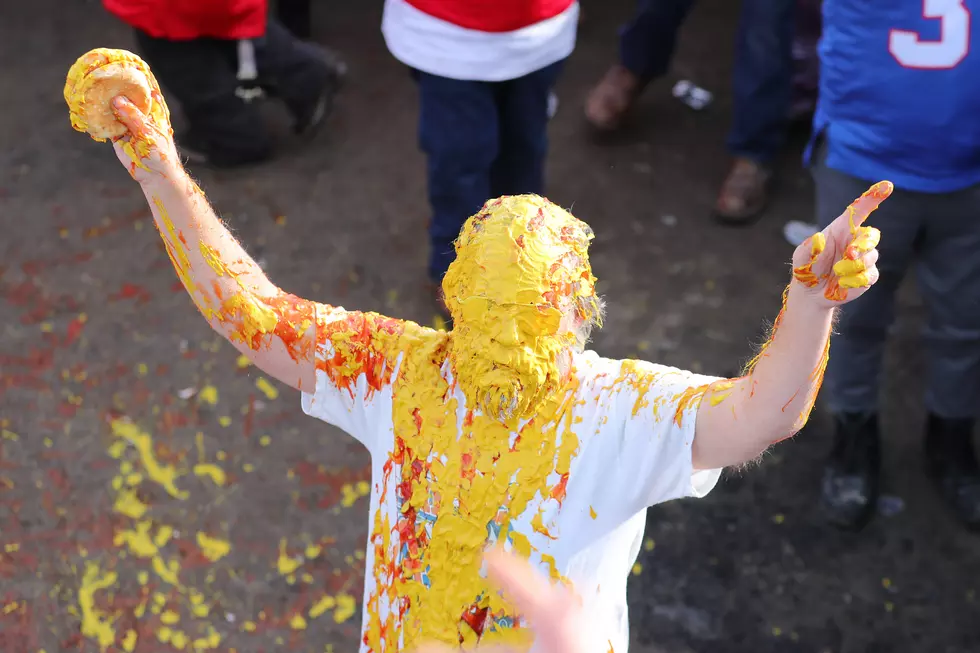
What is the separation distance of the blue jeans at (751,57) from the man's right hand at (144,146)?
256cm

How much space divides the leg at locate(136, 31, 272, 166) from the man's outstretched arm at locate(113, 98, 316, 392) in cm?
234

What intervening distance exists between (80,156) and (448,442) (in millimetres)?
3214

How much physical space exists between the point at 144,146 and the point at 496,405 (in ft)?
1.96

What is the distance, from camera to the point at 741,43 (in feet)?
11.6

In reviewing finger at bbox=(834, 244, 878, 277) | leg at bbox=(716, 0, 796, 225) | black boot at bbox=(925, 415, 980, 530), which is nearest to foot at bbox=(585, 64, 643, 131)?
leg at bbox=(716, 0, 796, 225)

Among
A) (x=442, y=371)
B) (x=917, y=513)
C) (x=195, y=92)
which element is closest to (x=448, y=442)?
(x=442, y=371)

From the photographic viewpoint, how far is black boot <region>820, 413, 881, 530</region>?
2639 mm

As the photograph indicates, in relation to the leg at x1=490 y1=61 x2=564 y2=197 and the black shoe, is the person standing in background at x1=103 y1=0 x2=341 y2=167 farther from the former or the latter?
the leg at x1=490 y1=61 x2=564 y2=197

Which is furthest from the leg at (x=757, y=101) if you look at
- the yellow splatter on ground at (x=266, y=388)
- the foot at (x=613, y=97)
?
the yellow splatter on ground at (x=266, y=388)

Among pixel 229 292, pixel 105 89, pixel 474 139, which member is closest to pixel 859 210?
pixel 229 292

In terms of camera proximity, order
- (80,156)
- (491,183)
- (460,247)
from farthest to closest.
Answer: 1. (80,156)
2. (491,183)
3. (460,247)

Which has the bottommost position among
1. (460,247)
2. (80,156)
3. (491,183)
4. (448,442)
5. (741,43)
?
(80,156)

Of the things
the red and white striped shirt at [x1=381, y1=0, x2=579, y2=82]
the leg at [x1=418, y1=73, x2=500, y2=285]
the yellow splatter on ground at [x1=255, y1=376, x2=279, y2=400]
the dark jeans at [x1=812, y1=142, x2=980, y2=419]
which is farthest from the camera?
the yellow splatter on ground at [x1=255, y1=376, x2=279, y2=400]

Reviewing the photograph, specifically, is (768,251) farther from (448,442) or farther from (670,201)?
(448,442)
